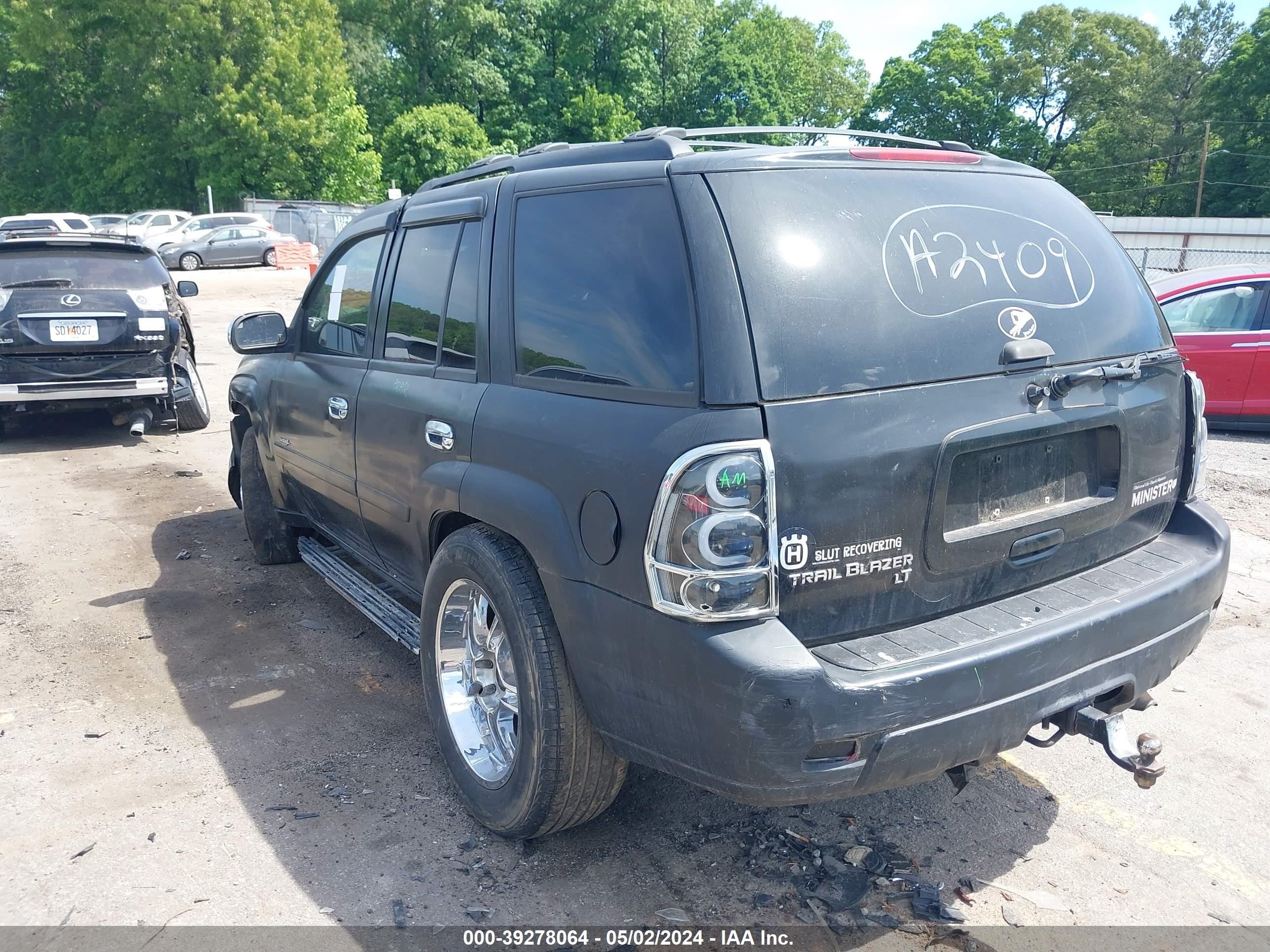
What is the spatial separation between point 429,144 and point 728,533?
49574 mm

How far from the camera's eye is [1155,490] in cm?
319

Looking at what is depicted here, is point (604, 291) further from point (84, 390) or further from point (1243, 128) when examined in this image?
point (1243, 128)

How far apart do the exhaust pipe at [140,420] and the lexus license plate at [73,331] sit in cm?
91

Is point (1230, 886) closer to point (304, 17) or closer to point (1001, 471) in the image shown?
point (1001, 471)

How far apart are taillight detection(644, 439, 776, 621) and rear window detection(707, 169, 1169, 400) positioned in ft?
0.72

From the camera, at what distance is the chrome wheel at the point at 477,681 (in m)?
3.26

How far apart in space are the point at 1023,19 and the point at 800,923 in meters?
76.8

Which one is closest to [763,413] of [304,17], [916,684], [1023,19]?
[916,684]

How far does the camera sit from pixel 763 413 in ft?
8.05

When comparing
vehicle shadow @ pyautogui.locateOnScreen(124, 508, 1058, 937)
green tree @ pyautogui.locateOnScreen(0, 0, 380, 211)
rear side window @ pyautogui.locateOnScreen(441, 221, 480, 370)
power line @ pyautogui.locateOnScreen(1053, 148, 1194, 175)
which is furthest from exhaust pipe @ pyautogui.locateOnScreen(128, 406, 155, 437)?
power line @ pyautogui.locateOnScreen(1053, 148, 1194, 175)

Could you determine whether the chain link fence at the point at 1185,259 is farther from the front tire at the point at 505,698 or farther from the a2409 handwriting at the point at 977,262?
the front tire at the point at 505,698

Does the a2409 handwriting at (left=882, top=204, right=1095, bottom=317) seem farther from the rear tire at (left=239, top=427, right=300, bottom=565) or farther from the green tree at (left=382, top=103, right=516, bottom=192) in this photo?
the green tree at (left=382, top=103, right=516, bottom=192)

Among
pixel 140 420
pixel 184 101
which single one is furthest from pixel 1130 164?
pixel 140 420

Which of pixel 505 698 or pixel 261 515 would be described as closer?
pixel 505 698
